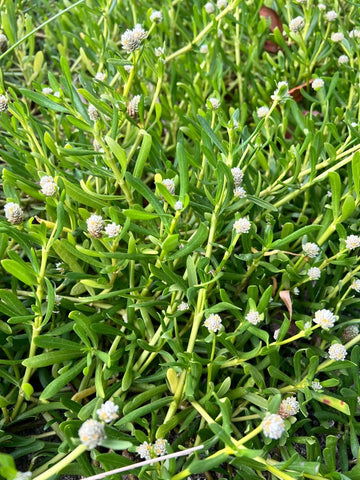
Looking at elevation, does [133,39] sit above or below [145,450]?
above

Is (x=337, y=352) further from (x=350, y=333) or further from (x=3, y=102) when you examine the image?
(x=3, y=102)

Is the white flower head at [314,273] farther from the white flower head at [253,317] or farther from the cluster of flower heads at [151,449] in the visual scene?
the cluster of flower heads at [151,449]

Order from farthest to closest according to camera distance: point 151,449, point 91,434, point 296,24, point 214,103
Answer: point 296,24, point 214,103, point 151,449, point 91,434

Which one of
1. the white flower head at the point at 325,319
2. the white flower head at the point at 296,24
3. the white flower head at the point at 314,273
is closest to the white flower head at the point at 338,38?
the white flower head at the point at 296,24

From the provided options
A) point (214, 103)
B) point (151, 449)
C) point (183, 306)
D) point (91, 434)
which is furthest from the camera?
point (214, 103)

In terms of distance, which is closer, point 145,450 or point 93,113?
point 145,450

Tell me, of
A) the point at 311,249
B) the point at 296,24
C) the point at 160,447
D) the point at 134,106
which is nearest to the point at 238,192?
the point at 311,249
